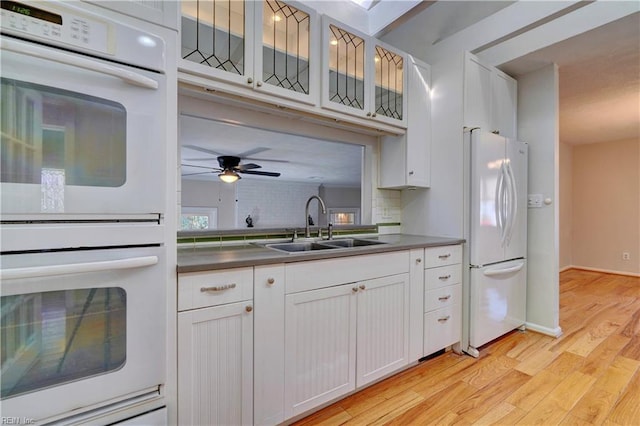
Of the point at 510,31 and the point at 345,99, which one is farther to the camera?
the point at 510,31

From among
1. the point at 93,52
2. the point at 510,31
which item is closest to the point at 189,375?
the point at 93,52

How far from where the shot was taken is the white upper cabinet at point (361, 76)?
193 centimetres

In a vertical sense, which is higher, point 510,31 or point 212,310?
point 510,31

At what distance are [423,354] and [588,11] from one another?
8.47 feet

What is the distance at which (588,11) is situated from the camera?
6.59 ft

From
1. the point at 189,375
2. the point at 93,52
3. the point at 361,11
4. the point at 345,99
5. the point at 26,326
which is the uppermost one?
the point at 361,11

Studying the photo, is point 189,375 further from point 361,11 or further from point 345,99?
point 361,11

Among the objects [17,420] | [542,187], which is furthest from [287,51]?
[542,187]

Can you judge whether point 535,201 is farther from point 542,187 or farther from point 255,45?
point 255,45

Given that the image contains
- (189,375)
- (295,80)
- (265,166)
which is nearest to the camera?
(189,375)

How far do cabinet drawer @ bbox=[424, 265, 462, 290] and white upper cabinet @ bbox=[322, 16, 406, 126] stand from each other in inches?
45.1

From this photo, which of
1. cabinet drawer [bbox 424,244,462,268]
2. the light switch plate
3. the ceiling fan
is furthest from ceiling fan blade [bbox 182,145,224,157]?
the light switch plate

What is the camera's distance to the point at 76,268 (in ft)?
3.01

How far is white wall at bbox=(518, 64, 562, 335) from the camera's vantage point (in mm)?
2545
